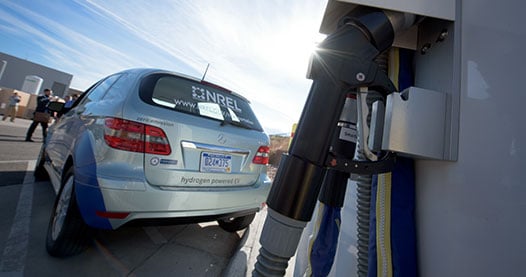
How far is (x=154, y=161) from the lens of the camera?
1612mm

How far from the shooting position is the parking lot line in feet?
5.31

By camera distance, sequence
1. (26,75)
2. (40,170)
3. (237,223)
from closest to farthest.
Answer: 1. (237,223)
2. (40,170)
3. (26,75)

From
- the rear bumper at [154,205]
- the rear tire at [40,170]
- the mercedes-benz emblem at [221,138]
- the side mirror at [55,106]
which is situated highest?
the side mirror at [55,106]

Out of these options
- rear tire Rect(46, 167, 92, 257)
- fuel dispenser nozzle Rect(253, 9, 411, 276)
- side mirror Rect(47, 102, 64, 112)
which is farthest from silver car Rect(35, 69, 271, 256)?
side mirror Rect(47, 102, 64, 112)

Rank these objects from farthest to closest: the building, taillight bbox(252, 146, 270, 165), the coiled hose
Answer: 1. the building
2. taillight bbox(252, 146, 270, 165)
3. the coiled hose

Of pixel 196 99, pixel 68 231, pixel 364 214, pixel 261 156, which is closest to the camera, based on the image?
pixel 364 214

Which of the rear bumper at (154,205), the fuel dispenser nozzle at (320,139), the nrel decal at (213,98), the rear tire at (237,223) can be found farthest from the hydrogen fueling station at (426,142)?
the rear tire at (237,223)

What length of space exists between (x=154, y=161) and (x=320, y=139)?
141 cm

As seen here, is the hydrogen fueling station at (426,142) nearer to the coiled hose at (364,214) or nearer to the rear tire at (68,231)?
the coiled hose at (364,214)

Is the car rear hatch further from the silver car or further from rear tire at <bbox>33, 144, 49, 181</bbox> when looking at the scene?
rear tire at <bbox>33, 144, 49, 181</bbox>

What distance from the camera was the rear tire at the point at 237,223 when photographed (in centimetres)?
260

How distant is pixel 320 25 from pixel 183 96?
1424 mm

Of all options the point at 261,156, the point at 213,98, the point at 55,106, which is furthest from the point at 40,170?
the point at 261,156

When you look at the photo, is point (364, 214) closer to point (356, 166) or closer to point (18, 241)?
point (356, 166)
